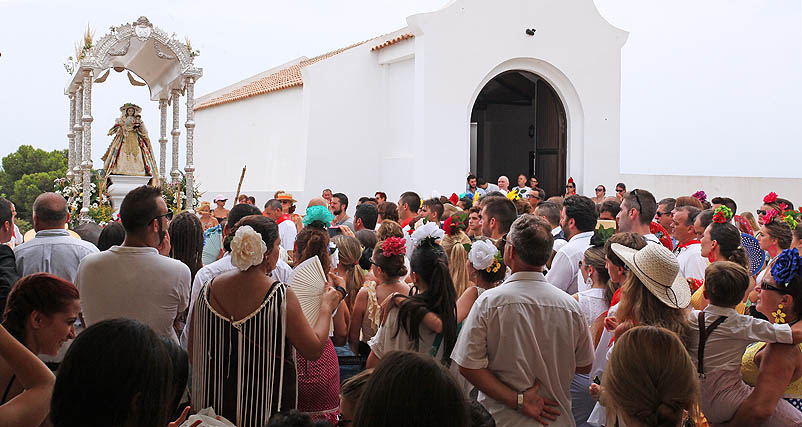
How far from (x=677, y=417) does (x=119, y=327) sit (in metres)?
1.99

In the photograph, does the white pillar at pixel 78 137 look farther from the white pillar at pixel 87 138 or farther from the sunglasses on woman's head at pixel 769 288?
the sunglasses on woman's head at pixel 769 288

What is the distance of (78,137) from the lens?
13672 millimetres

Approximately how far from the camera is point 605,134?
1895cm

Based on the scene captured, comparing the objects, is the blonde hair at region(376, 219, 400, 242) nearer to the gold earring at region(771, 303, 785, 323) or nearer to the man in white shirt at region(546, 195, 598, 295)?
the man in white shirt at region(546, 195, 598, 295)

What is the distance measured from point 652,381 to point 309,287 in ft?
6.89

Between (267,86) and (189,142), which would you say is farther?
(267,86)

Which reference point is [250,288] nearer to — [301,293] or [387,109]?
[301,293]

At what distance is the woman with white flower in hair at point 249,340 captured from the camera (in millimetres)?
3641

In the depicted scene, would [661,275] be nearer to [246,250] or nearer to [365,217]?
[246,250]

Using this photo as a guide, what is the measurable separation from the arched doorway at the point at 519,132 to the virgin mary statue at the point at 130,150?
977cm

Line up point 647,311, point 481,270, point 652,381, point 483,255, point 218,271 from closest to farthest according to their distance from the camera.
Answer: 1. point 652,381
2. point 647,311
3. point 483,255
4. point 481,270
5. point 218,271

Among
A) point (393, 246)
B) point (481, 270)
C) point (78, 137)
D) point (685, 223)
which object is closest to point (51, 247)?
point (393, 246)

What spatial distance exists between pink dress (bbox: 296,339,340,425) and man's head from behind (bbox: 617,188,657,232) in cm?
340

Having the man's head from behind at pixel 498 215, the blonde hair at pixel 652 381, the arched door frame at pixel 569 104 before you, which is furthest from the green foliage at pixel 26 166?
the blonde hair at pixel 652 381
